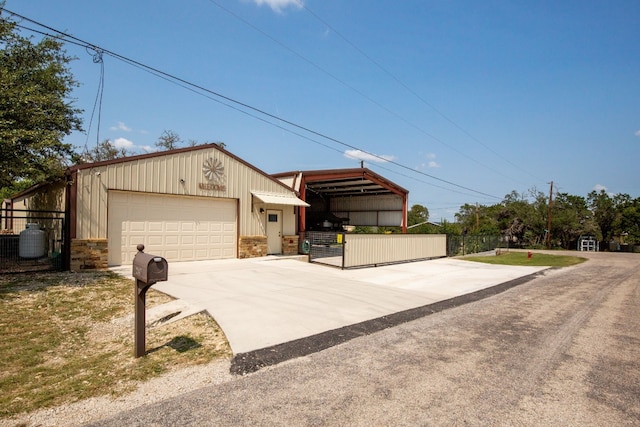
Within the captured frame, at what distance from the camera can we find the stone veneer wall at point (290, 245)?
15125mm

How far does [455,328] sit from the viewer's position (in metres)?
5.61

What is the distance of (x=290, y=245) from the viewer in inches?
601

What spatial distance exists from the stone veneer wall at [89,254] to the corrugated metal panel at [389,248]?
24.8 ft

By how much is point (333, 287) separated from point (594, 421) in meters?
6.23

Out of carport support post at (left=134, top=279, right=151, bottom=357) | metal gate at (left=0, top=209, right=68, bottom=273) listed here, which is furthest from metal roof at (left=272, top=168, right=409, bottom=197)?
carport support post at (left=134, top=279, right=151, bottom=357)

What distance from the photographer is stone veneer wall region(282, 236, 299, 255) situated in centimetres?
1512

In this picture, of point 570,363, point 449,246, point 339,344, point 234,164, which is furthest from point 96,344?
point 449,246

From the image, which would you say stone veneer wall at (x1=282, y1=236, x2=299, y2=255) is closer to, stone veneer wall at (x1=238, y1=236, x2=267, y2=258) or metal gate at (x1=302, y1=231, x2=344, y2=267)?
metal gate at (x1=302, y1=231, x2=344, y2=267)

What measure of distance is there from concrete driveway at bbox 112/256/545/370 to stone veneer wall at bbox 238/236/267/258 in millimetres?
513

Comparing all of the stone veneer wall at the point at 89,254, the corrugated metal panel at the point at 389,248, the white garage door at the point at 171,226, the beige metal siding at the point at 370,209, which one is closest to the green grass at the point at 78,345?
the stone veneer wall at the point at 89,254

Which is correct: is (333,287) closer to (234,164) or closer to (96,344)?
(96,344)

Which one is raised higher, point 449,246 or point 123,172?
point 123,172

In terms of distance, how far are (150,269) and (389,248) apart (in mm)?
11531

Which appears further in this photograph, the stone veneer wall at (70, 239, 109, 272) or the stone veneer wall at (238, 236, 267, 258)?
the stone veneer wall at (238, 236, 267, 258)
